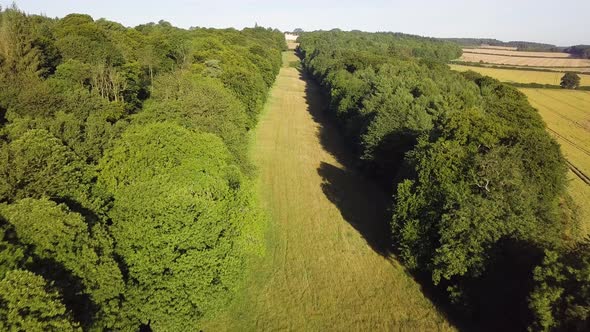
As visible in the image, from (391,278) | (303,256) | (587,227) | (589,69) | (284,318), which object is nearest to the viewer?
(284,318)

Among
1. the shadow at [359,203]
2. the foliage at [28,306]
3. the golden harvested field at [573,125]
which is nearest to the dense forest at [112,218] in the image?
the foliage at [28,306]

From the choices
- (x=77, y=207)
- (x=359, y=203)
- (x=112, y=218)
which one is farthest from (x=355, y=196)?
(x=77, y=207)

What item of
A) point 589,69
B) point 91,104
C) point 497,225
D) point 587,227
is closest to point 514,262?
point 497,225

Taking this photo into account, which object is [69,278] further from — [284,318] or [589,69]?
[589,69]

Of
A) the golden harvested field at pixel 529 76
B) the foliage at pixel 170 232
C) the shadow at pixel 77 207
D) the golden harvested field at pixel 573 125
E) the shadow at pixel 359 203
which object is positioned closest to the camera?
the foliage at pixel 170 232

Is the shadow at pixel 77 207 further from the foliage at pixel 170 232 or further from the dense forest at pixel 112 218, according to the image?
the foliage at pixel 170 232

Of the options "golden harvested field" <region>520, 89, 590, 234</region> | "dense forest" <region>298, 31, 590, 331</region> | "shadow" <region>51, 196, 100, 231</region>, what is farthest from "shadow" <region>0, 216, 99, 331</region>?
"golden harvested field" <region>520, 89, 590, 234</region>
